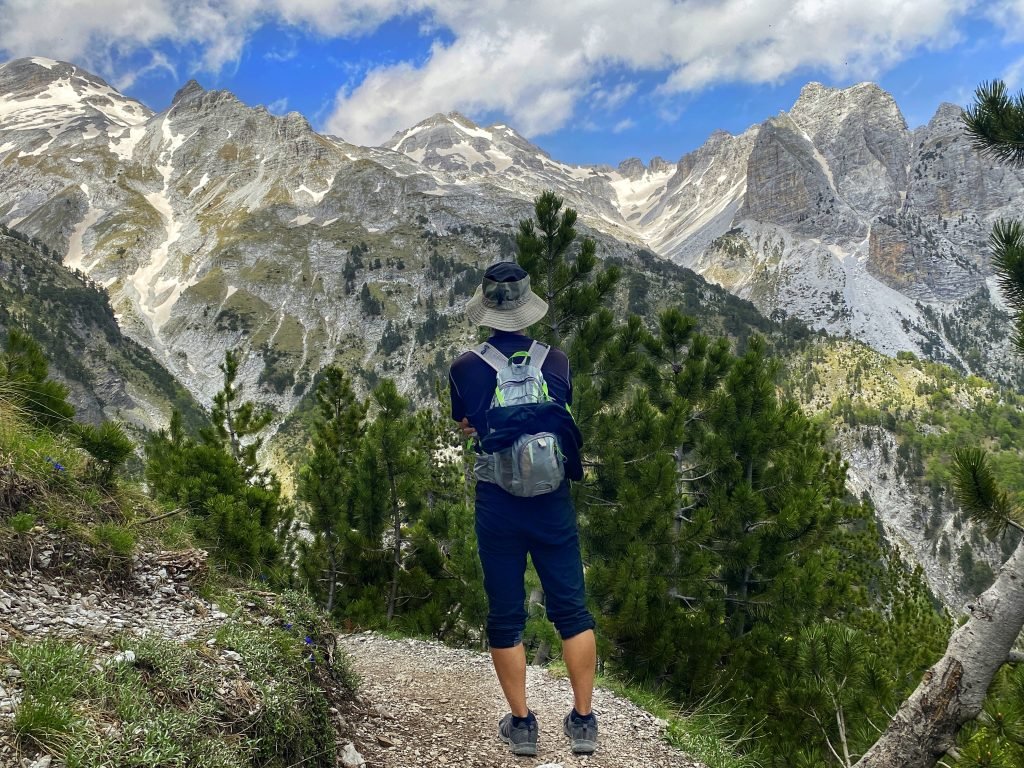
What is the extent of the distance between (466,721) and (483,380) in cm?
292

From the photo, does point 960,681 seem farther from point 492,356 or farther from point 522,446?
point 492,356

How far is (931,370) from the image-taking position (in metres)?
172

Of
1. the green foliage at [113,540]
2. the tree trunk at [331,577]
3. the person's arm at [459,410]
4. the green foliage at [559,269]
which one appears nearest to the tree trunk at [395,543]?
the tree trunk at [331,577]

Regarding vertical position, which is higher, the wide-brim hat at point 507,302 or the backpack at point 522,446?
the wide-brim hat at point 507,302

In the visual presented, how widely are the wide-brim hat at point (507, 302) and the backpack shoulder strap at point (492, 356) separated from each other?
17cm

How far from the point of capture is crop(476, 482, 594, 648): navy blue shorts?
3.95m

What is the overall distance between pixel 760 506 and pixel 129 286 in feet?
756

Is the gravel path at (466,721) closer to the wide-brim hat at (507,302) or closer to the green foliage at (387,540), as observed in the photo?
the wide-brim hat at (507,302)

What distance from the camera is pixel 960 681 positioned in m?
3.63

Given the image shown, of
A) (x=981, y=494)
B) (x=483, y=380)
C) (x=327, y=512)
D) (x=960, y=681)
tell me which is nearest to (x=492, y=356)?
(x=483, y=380)

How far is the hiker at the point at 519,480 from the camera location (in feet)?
12.5

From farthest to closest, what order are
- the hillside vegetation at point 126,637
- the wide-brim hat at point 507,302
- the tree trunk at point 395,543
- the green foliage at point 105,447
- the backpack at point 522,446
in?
the tree trunk at point 395,543
the green foliage at point 105,447
the wide-brim hat at point 507,302
the backpack at point 522,446
the hillside vegetation at point 126,637

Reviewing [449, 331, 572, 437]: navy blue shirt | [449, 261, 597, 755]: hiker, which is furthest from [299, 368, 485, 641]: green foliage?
[449, 331, 572, 437]: navy blue shirt

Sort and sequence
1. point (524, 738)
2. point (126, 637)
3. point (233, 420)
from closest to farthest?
point (126, 637) → point (524, 738) → point (233, 420)
